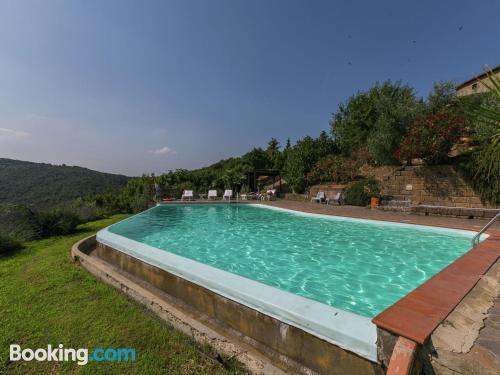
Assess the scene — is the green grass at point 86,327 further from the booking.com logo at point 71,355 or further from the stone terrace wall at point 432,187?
the stone terrace wall at point 432,187

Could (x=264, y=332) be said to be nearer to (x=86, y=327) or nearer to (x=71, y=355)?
(x=71, y=355)

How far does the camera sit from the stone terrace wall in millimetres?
9625

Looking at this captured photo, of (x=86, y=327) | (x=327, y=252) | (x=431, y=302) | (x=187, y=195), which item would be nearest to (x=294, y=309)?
(x=431, y=302)

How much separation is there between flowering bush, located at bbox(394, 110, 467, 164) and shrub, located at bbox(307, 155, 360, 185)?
4045 mm

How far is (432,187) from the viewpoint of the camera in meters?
10.6

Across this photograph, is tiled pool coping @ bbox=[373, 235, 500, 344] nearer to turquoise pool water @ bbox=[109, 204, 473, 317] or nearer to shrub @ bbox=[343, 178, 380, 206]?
turquoise pool water @ bbox=[109, 204, 473, 317]

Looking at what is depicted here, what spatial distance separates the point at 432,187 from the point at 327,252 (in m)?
8.92

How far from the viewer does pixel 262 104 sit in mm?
19312

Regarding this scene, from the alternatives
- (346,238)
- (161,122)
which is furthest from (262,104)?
(346,238)

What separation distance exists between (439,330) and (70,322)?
376cm

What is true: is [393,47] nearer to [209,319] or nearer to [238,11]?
[238,11]

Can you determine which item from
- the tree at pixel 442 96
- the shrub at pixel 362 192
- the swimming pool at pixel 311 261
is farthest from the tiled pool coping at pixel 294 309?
the tree at pixel 442 96

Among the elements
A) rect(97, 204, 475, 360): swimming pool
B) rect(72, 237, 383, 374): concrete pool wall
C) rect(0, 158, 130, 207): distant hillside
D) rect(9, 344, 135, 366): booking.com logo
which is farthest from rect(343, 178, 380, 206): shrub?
rect(0, 158, 130, 207): distant hillside

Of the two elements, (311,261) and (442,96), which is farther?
(442,96)
